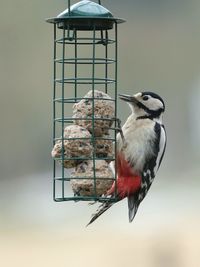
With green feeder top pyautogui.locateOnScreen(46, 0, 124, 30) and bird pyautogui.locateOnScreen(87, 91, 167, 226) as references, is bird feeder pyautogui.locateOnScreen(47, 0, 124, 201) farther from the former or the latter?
bird pyautogui.locateOnScreen(87, 91, 167, 226)

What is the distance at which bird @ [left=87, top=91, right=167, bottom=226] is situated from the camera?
323 inches

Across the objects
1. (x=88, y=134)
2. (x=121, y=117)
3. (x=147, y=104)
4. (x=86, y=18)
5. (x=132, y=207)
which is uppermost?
(x=86, y=18)

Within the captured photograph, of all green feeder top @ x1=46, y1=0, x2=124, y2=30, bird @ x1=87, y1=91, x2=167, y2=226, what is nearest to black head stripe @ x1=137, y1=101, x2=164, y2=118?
bird @ x1=87, y1=91, x2=167, y2=226

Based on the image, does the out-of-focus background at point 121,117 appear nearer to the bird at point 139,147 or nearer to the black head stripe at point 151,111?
the bird at point 139,147

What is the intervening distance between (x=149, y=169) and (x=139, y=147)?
0.16 m

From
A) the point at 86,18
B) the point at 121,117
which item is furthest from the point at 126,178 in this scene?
the point at 121,117

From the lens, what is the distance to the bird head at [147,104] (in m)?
8.17

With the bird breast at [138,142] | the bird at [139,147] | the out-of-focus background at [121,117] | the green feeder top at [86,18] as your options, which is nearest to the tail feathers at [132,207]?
the bird at [139,147]

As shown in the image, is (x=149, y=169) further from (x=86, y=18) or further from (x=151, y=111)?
(x=86, y=18)

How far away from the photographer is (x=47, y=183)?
62.5 ft

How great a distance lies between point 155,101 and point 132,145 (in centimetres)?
33

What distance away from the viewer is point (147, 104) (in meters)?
8.20

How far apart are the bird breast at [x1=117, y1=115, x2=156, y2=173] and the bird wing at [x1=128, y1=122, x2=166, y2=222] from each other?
26 millimetres

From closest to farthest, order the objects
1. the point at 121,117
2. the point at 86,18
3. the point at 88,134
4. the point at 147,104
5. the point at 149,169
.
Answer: the point at 86,18
the point at 88,134
the point at 147,104
the point at 149,169
the point at 121,117
